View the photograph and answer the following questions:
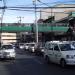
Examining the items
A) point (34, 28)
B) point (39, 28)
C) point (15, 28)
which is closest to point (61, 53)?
point (34, 28)

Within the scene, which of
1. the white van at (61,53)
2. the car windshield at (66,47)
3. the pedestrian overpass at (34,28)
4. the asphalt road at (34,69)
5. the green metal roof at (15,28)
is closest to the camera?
the asphalt road at (34,69)

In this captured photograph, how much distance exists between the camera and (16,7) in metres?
26.9

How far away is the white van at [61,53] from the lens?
20.3m

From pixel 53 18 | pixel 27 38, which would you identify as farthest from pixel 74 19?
pixel 27 38

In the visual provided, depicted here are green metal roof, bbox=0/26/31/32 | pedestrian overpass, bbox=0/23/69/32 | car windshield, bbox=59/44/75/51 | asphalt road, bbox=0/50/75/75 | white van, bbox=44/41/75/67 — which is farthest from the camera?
green metal roof, bbox=0/26/31/32

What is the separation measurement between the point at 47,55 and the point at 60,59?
147 inches

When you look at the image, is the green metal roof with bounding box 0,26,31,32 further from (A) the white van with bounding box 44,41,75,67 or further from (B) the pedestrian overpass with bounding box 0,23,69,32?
(A) the white van with bounding box 44,41,75,67

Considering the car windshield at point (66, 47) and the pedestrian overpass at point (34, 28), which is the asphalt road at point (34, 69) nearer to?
the car windshield at point (66, 47)

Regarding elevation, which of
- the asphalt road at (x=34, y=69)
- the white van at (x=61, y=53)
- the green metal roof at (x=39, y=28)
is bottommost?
the asphalt road at (x=34, y=69)

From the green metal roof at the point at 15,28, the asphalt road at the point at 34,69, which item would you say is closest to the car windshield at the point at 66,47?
the asphalt road at the point at 34,69

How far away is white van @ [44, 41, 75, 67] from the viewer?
2034 centimetres

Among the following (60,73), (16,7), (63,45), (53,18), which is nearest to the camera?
(60,73)

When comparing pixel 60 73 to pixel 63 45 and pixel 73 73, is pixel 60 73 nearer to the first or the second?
pixel 73 73

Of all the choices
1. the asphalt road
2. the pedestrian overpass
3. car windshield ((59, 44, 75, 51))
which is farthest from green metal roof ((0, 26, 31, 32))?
car windshield ((59, 44, 75, 51))
